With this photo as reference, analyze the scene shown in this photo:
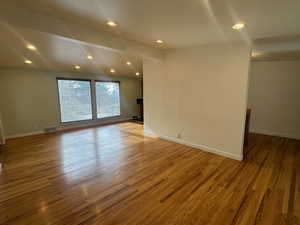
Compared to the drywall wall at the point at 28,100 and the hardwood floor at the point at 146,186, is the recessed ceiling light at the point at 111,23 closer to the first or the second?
the hardwood floor at the point at 146,186

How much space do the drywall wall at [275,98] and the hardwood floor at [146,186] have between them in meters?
1.03

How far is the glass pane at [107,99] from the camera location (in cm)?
713

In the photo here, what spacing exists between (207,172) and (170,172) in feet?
2.15

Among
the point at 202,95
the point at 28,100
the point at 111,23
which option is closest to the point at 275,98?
the point at 202,95

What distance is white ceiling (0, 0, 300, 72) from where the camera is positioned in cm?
186

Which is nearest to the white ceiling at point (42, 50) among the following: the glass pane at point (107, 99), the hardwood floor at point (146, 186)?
the hardwood floor at point (146, 186)

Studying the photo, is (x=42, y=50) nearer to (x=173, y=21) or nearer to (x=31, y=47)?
(x=31, y=47)

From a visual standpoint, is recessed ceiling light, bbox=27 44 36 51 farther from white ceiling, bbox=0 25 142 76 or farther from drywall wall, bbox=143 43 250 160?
drywall wall, bbox=143 43 250 160

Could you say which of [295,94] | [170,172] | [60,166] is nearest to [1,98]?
[60,166]

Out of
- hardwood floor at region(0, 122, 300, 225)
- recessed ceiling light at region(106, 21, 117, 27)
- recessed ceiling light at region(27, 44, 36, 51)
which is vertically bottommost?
hardwood floor at region(0, 122, 300, 225)

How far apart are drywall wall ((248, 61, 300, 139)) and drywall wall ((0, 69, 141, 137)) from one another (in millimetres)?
6573

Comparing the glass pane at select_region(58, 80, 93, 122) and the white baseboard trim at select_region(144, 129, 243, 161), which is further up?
the glass pane at select_region(58, 80, 93, 122)

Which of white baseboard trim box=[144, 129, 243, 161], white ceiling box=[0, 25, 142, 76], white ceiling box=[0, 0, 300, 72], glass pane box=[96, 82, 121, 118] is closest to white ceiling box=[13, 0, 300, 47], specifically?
white ceiling box=[0, 0, 300, 72]

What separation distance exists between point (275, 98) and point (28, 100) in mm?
7858
